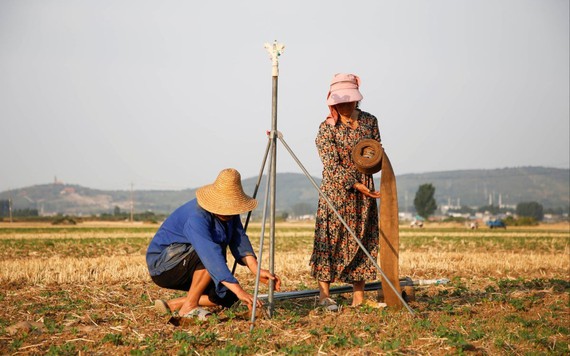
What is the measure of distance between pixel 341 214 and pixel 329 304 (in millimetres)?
968

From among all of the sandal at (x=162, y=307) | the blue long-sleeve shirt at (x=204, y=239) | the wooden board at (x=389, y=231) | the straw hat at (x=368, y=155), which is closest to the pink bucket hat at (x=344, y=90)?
the straw hat at (x=368, y=155)

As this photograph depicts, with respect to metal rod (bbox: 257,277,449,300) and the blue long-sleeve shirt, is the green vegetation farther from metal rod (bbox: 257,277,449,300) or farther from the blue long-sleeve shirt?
the blue long-sleeve shirt

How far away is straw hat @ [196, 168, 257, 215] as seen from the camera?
6.33 meters

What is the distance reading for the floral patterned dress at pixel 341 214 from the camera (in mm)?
7281

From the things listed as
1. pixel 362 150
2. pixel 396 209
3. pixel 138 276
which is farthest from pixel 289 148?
pixel 138 276

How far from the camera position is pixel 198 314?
21.2 feet

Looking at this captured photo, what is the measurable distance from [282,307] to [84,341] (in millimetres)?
2469

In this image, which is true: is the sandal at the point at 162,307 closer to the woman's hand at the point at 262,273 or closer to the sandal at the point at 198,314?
the sandal at the point at 198,314

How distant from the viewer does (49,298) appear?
27.0 feet

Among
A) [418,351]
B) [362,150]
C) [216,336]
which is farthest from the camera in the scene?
[362,150]

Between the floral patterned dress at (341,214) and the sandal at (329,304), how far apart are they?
23 cm

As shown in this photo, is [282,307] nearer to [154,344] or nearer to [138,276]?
[154,344]

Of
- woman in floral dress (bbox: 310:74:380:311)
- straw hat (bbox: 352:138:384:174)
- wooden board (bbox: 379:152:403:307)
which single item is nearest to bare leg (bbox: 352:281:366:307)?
woman in floral dress (bbox: 310:74:380:311)

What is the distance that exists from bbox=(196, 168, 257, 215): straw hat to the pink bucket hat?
1.47 metres
